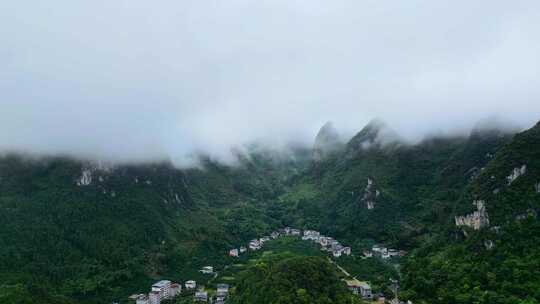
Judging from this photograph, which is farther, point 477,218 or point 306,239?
point 306,239

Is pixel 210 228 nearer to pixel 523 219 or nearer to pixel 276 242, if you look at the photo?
pixel 276 242

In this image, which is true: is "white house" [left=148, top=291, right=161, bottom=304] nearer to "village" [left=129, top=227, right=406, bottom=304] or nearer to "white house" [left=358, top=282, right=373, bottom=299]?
"village" [left=129, top=227, right=406, bottom=304]

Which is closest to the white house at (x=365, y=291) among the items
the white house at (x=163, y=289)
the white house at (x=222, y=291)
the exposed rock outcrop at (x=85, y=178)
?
the white house at (x=222, y=291)

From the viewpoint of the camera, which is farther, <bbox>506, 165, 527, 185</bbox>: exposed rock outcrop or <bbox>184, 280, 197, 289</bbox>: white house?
<bbox>184, 280, 197, 289</bbox>: white house

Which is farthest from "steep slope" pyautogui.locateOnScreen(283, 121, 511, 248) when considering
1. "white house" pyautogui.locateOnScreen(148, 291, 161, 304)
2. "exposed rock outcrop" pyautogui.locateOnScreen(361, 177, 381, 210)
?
"white house" pyautogui.locateOnScreen(148, 291, 161, 304)

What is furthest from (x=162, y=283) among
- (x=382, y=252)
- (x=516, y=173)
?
A: (x=516, y=173)

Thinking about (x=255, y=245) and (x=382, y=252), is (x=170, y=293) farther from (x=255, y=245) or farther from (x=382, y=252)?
(x=382, y=252)
